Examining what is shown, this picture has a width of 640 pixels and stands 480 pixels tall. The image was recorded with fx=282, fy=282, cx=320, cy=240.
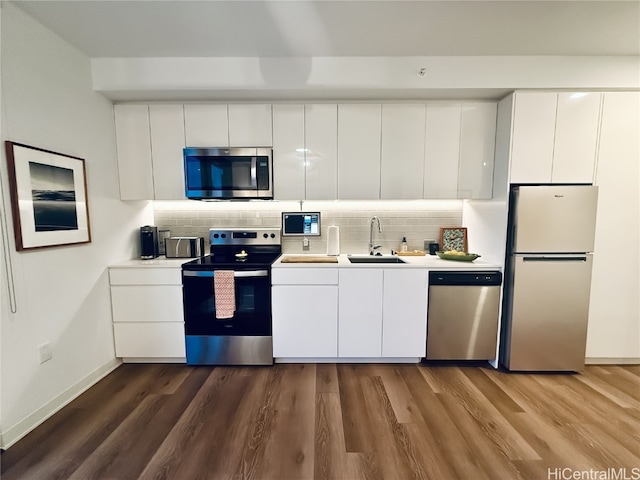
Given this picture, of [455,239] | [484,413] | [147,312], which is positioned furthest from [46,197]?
[455,239]

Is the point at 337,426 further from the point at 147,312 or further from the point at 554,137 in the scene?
the point at 554,137

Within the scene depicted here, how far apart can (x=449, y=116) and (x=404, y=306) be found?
1728 millimetres

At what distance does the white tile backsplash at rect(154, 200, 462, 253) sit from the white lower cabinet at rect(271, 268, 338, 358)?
63cm

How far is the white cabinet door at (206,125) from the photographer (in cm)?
251

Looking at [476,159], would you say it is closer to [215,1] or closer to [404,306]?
[404,306]

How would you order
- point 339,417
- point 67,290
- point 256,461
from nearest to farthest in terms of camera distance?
point 256,461
point 339,417
point 67,290

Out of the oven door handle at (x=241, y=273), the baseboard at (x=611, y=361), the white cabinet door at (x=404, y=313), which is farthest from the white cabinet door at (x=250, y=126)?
the baseboard at (x=611, y=361)

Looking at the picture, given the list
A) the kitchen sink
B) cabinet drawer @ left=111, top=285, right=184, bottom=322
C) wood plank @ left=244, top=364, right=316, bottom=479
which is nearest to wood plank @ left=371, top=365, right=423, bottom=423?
wood plank @ left=244, top=364, right=316, bottom=479

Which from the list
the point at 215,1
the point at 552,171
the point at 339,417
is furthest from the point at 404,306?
the point at 215,1

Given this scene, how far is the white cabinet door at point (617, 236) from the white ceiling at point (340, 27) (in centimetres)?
49

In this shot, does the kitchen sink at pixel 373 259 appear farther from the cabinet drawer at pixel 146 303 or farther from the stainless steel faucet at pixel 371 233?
the cabinet drawer at pixel 146 303

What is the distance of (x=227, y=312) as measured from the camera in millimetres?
2326

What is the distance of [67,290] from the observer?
2021 millimetres

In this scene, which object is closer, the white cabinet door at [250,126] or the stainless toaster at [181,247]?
the white cabinet door at [250,126]
